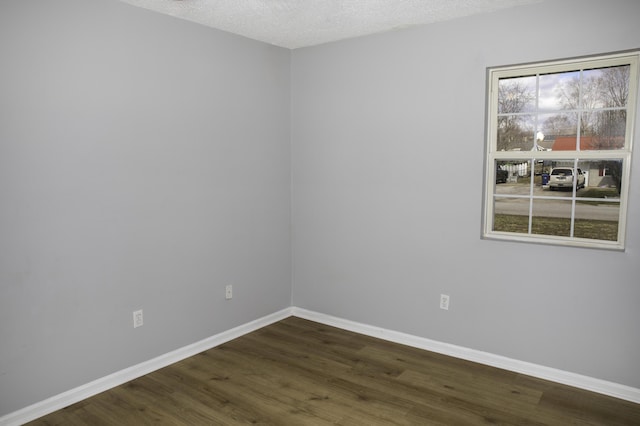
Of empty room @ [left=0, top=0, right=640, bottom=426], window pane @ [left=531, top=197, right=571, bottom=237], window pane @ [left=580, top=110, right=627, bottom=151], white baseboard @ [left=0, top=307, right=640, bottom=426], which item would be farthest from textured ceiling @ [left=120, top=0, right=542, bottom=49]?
white baseboard @ [left=0, top=307, right=640, bottom=426]

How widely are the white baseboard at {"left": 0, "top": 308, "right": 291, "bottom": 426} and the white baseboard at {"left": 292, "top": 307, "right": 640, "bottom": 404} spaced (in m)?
0.78

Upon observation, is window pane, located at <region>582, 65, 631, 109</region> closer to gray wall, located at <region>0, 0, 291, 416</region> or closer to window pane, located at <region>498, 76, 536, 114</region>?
window pane, located at <region>498, 76, 536, 114</region>

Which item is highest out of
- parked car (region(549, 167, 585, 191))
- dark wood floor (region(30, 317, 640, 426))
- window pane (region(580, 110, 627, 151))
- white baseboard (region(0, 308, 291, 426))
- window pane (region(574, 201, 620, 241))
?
window pane (region(580, 110, 627, 151))

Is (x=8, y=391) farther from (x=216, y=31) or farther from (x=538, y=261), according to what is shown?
(x=538, y=261)

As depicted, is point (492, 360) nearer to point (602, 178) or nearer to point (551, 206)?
point (551, 206)

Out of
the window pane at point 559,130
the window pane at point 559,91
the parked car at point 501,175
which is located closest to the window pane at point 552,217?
the parked car at point 501,175

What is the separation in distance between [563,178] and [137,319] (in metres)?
3.17

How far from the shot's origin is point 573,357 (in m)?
3.09

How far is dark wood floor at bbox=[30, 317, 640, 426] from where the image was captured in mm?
2697

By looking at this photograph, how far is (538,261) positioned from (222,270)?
2.47 meters

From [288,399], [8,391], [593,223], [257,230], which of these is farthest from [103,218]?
[593,223]

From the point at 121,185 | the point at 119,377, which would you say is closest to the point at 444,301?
the point at 119,377

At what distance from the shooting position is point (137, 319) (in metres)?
3.21

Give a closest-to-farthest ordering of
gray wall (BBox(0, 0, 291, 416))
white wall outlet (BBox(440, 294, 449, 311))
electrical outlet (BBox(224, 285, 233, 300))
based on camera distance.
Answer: gray wall (BBox(0, 0, 291, 416)), white wall outlet (BBox(440, 294, 449, 311)), electrical outlet (BBox(224, 285, 233, 300))
